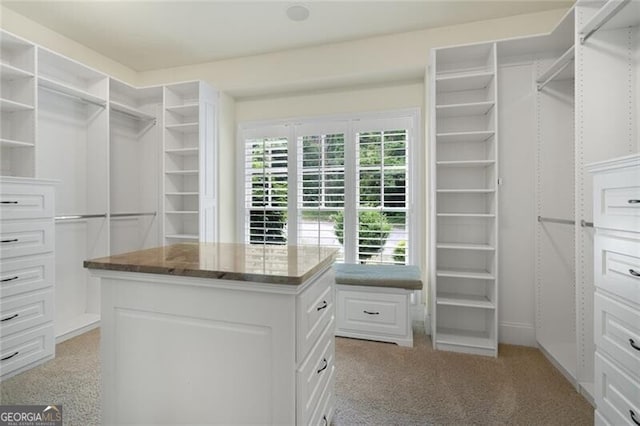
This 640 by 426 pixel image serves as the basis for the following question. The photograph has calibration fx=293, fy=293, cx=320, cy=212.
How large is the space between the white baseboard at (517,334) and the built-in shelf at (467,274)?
0.56 metres

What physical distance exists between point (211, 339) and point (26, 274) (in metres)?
2.06

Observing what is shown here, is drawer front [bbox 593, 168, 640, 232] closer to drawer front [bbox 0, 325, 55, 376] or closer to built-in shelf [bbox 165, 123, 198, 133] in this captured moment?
built-in shelf [bbox 165, 123, 198, 133]

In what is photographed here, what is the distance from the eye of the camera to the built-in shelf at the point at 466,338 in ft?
8.04

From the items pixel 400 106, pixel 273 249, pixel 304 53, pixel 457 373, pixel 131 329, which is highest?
pixel 304 53

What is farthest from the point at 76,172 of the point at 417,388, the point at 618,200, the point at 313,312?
the point at 618,200

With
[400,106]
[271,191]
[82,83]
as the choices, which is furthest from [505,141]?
[82,83]

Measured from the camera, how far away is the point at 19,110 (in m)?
2.41

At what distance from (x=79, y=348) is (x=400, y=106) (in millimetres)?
3832

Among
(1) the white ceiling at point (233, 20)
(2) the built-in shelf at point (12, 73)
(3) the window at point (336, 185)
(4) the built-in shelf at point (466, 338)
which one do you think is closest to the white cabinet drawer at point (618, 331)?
(4) the built-in shelf at point (466, 338)

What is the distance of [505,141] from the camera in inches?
106

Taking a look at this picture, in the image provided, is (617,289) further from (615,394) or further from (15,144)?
(15,144)

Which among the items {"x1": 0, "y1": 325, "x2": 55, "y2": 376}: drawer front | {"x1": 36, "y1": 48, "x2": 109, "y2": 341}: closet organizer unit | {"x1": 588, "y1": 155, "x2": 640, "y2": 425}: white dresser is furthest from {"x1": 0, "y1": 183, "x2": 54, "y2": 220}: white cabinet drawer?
{"x1": 588, "y1": 155, "x2": 640, "y2": 425}: white dresser

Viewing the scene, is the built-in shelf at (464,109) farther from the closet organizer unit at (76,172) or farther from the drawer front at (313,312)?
the closet organizer unit at (76,172)

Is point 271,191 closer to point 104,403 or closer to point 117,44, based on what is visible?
point 117,44
